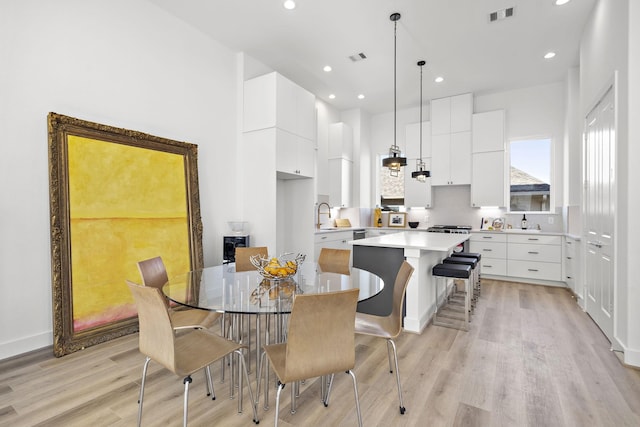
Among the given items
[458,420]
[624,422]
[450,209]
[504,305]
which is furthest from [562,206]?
[458,420]

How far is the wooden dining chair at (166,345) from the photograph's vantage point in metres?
1.47

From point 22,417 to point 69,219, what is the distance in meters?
1.52

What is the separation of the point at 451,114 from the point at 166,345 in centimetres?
622

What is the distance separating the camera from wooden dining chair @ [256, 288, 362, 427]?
1.40m

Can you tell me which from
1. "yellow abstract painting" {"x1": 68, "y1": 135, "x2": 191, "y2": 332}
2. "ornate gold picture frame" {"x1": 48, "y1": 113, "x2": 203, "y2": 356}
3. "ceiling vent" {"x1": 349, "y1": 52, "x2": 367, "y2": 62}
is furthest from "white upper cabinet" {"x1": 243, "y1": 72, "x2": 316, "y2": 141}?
"yellow abstract painting" {"x1": 68, "y1": 135, "x2": 191, "y2": 332}

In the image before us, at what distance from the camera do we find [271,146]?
4.27 meters

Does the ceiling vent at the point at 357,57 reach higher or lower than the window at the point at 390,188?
higher

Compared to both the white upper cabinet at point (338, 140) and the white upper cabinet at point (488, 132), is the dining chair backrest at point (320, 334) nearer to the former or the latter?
the white upper cabinet at point (338, 140)

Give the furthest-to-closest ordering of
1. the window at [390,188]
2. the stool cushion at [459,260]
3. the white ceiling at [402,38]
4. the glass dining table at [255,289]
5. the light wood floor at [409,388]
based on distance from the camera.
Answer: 1. the window at [390,188]
2. the stool cushion at [459,260]
3. the white ceiling at [402,38]
4. the light wood floor at [409,388]
5. the glass dining table at [255,289]

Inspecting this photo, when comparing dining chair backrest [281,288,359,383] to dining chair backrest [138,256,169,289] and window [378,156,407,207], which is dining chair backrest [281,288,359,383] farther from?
window [378,156,407,207]

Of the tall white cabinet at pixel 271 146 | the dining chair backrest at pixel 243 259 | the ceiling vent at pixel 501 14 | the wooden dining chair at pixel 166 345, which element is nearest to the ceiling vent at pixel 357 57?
the tall white cabinet at pixel 271 146

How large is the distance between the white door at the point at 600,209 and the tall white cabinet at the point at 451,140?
2.35 meters

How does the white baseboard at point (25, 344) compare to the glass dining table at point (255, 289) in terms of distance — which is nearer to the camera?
the glass dining table at point (255, 289)

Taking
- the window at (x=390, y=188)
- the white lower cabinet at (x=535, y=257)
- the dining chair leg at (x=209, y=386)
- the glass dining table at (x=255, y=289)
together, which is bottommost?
the dining chair leg at (x=209, y=386)
